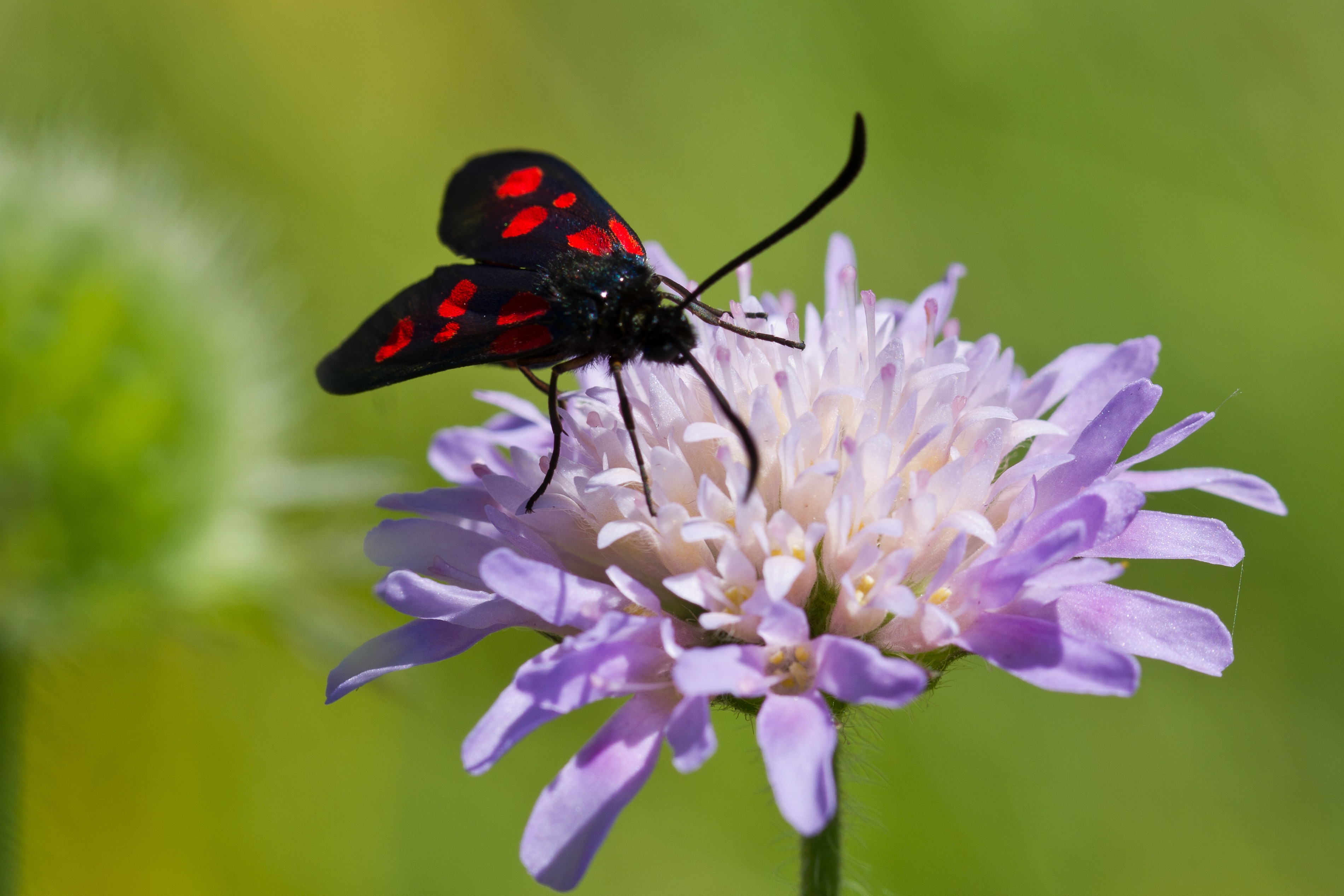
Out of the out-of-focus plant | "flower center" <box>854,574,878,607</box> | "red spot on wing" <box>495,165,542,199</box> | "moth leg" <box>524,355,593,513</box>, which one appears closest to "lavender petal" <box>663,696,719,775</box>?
"flower center" <box>854,574,878,607</box>

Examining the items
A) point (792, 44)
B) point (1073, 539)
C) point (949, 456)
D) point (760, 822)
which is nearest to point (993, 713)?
point (760, 822)

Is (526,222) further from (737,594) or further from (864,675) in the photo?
(864,675)

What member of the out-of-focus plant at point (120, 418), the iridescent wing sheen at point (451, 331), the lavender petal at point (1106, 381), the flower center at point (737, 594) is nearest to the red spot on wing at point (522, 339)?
the iridescent wing sheen at point (451, 331)

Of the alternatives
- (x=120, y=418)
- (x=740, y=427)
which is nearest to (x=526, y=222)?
(x=740, y=427)

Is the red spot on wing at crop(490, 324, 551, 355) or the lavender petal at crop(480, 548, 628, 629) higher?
the red spot on wing at crop(490, 324, 551, 355)

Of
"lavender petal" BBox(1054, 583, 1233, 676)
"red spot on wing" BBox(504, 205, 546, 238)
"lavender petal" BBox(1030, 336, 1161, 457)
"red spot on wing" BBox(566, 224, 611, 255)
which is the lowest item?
"lavender petal" BBox(1054, 583, 1233, 676)

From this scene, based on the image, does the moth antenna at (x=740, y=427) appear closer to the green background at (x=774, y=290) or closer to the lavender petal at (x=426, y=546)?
the lavender petal at (x=426, y=546)

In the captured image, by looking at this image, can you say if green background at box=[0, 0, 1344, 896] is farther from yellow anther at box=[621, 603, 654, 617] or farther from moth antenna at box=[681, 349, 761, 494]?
moth antenna at box=[681, 349, 761, 494]
